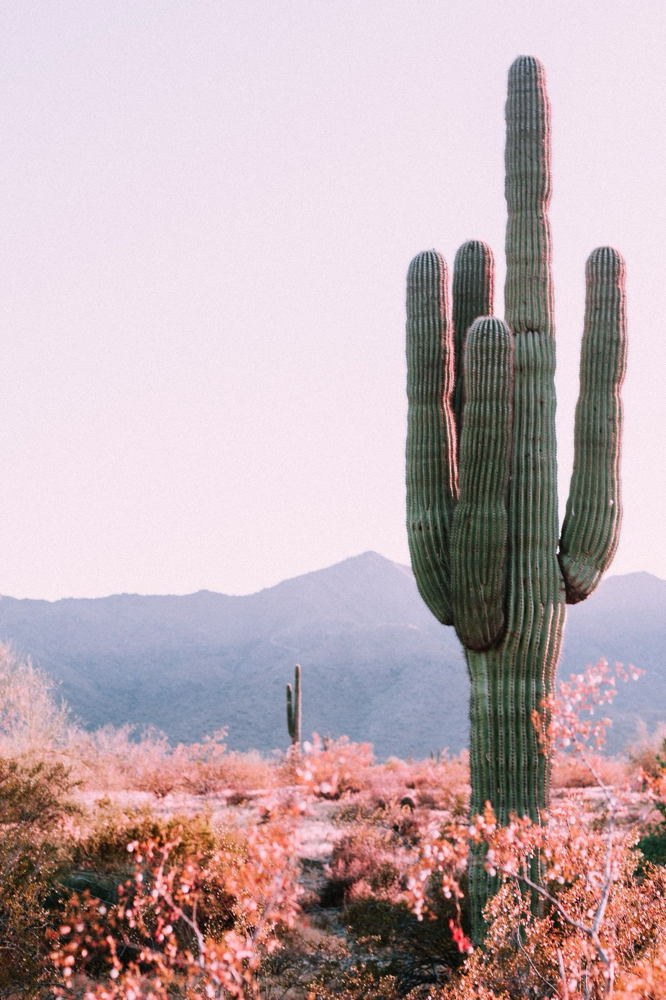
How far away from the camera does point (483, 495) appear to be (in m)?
7.02

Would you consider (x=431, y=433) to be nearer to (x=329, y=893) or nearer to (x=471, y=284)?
(x=471, y=284)

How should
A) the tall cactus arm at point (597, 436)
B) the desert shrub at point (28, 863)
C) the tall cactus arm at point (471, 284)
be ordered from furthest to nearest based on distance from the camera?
1. the tall cactus arm at point (471, 284)
2. the tall cactus arm at point (597, 436)
3. the desert shrub at point (28, 863)

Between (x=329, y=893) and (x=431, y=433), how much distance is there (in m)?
4.84

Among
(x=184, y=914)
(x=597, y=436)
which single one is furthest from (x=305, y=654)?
(x=184, y=914)

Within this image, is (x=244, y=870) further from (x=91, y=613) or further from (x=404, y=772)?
(x=91, y=613)

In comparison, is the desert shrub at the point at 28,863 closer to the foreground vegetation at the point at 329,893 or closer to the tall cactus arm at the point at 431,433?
the foreground vegetation at the point at 329,893

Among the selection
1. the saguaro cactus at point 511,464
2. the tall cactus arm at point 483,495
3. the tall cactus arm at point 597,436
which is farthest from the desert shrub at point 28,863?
the tall cactus arm at point 597,436

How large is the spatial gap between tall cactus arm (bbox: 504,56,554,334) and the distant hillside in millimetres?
34870

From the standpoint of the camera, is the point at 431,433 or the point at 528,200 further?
the point at 528,200

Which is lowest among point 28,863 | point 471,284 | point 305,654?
point 305,654

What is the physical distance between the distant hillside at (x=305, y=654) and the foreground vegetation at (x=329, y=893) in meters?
32.6

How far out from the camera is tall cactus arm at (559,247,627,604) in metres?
7.38

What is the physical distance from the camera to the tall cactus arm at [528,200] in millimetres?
7742

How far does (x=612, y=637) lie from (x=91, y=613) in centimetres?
3269
